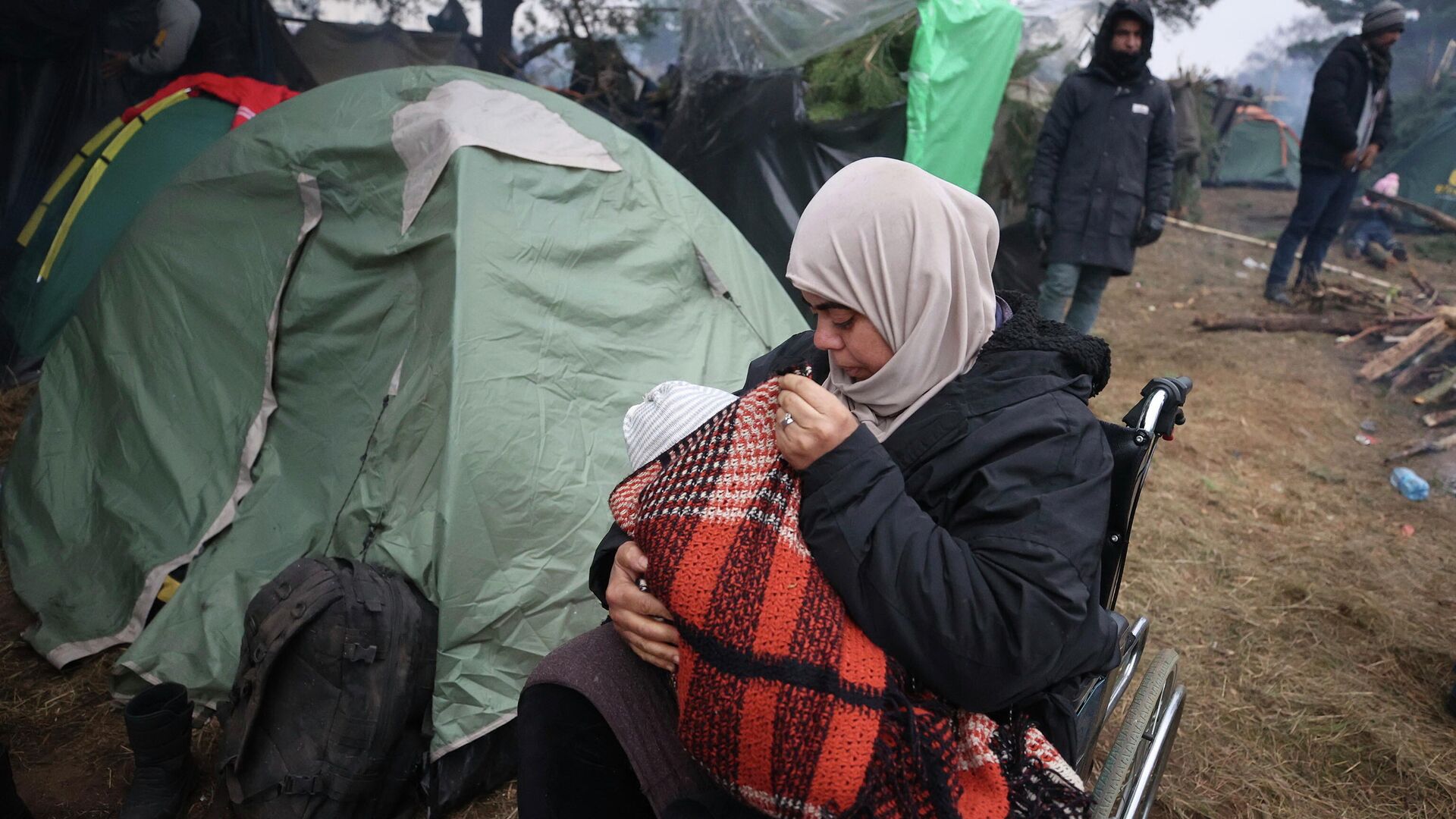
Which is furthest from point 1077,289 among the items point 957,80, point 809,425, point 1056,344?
point 809,425

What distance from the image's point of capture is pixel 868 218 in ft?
4.25

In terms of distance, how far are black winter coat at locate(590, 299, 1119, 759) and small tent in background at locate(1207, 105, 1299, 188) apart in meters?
13.7

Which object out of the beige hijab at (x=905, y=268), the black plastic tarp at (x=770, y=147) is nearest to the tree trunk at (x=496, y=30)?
the black plastic tarp at (x=770, y=147)

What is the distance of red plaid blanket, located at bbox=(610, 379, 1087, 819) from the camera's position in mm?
1081

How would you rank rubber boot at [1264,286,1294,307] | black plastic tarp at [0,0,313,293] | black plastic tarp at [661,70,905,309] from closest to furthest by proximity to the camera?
black plastic tarp at [0,0,313,293] → black plastic tarp at [661,70,905,309] → rubber boot at [1264,286,1294,307]

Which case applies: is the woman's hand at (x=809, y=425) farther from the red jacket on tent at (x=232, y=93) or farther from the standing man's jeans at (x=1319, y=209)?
the standing man's jeans at (x=1319, y=209)

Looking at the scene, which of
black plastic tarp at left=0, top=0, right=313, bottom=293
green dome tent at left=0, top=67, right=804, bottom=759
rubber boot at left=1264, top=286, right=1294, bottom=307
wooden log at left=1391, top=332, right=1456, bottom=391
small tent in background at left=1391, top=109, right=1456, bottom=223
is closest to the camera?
green dome tent at left=0, top=67, right=804, bottom=759

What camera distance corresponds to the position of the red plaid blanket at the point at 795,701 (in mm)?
1081

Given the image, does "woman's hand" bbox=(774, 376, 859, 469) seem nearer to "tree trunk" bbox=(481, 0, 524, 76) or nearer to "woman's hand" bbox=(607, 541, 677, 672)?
"woman's hand" bbox=(607, 541, 677, 672)

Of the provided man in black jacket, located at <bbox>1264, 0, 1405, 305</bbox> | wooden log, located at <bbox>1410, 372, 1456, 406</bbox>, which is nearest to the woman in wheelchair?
wooden log, located at <bbox>1410, 372, 1456, 406</bbox>

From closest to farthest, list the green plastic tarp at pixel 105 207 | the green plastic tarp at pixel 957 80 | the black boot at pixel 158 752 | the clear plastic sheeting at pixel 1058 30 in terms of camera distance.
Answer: the black boot at pixel 158 752
the green plastic tarp at pixel 105 207
the green plastic tarp at pixel 957 80
the clear plastic sheeting at pixel 1058 30

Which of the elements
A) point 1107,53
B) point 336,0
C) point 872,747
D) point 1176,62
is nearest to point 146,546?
point 872,747

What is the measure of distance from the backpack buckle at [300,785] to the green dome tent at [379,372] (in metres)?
0.27

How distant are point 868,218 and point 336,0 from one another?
22.9 ft
